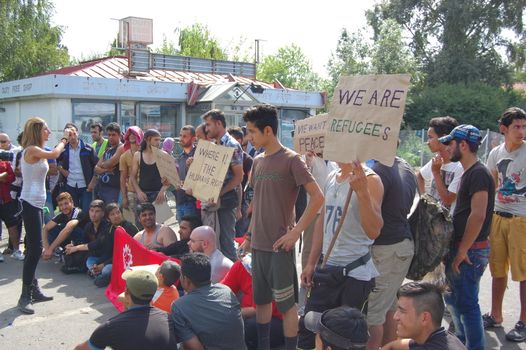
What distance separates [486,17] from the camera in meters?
36.9

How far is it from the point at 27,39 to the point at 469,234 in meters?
27.1

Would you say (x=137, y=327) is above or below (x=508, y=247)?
below

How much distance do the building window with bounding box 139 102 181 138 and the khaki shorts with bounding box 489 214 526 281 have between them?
12398 millimetres

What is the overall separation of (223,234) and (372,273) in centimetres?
266

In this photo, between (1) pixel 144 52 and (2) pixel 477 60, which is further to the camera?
(2) pixel 477 60

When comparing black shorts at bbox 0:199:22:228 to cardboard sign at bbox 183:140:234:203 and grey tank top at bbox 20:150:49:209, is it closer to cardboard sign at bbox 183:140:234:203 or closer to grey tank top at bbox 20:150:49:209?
grey tank top at bbox 20:150:49:209

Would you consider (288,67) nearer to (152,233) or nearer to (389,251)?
(152,233)

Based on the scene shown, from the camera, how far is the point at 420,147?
21484mm

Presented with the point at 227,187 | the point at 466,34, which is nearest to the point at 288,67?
the point at 466,34

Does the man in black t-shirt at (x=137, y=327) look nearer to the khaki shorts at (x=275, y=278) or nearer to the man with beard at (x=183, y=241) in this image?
the khaki shorts at (x=275, y=278)

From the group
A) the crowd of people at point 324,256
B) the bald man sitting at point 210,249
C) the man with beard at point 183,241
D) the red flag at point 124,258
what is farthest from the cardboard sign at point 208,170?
A: the red flag at point 124,258

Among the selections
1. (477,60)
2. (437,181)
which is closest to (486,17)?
(477,60)

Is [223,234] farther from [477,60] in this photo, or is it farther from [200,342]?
[477,60]

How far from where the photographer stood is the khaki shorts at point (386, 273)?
378 centimetres
